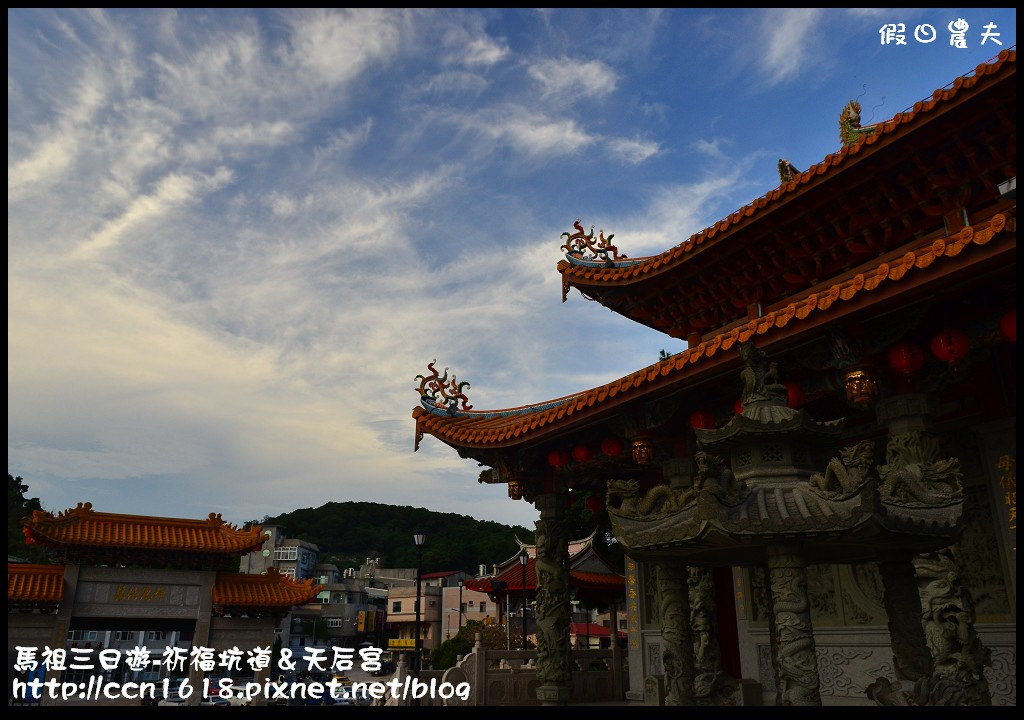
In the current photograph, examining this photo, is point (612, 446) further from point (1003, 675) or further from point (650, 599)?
point (1003, 675)

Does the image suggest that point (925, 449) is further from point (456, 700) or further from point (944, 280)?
point (456, 700)

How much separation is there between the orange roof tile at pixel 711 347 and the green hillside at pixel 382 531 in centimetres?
7712

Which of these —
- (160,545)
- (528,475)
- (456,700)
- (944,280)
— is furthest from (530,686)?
(160,545)

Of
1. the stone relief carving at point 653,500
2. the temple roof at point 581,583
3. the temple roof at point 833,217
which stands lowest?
the temple roof at point 581,583

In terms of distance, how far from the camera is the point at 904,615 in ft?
21.4

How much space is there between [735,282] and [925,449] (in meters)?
4.59

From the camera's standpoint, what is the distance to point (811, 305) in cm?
701

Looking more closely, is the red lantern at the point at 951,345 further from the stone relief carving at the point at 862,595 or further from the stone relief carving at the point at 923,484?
the stone relief carving at the point at 862,595

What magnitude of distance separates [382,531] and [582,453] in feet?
343

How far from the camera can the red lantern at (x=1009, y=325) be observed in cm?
654

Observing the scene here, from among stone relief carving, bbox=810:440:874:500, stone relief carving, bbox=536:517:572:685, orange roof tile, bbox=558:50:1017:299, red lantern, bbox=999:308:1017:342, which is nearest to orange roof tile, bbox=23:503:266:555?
stone relief carving, bbox=536:517:572:685

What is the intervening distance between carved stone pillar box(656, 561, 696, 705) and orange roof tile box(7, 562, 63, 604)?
18299 mm

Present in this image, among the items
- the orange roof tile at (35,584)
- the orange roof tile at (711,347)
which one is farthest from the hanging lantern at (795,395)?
the orange roof tile at (35,584)

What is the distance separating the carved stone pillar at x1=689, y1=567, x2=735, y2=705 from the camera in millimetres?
9297
